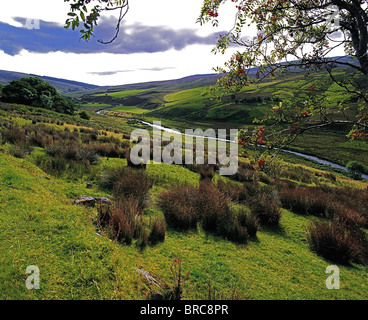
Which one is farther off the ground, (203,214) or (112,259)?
(112,259)

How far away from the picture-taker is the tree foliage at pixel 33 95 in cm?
4612

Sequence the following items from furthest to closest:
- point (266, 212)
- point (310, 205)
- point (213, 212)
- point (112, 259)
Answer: point (310, 205) → point (266, 212) → point (213, 212) → point (112, 259)

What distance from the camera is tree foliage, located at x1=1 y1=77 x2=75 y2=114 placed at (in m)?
46.1

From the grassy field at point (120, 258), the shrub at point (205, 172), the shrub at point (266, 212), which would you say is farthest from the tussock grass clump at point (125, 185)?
the shrub at point (205, 172)

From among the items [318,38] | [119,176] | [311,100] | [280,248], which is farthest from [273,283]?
[119,176]

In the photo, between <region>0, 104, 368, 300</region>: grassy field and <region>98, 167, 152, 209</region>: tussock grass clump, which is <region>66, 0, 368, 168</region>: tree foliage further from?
<region>98, 167, 152, 209</region>: tussock grass clump

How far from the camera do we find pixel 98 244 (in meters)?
4.14

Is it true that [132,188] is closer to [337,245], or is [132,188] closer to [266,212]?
[266,212]

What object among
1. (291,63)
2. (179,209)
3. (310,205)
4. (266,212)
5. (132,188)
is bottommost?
(310,205)

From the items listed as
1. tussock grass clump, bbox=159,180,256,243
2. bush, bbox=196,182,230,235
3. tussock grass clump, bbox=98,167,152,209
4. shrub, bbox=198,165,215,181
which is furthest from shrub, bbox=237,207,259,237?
shrub, bbox=198,165,215,181

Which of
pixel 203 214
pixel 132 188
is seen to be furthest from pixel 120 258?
pixel 132 188

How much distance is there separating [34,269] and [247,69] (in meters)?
5.58

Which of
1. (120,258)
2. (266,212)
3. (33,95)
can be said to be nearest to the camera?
(120,258)

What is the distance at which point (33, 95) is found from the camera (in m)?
48.5
